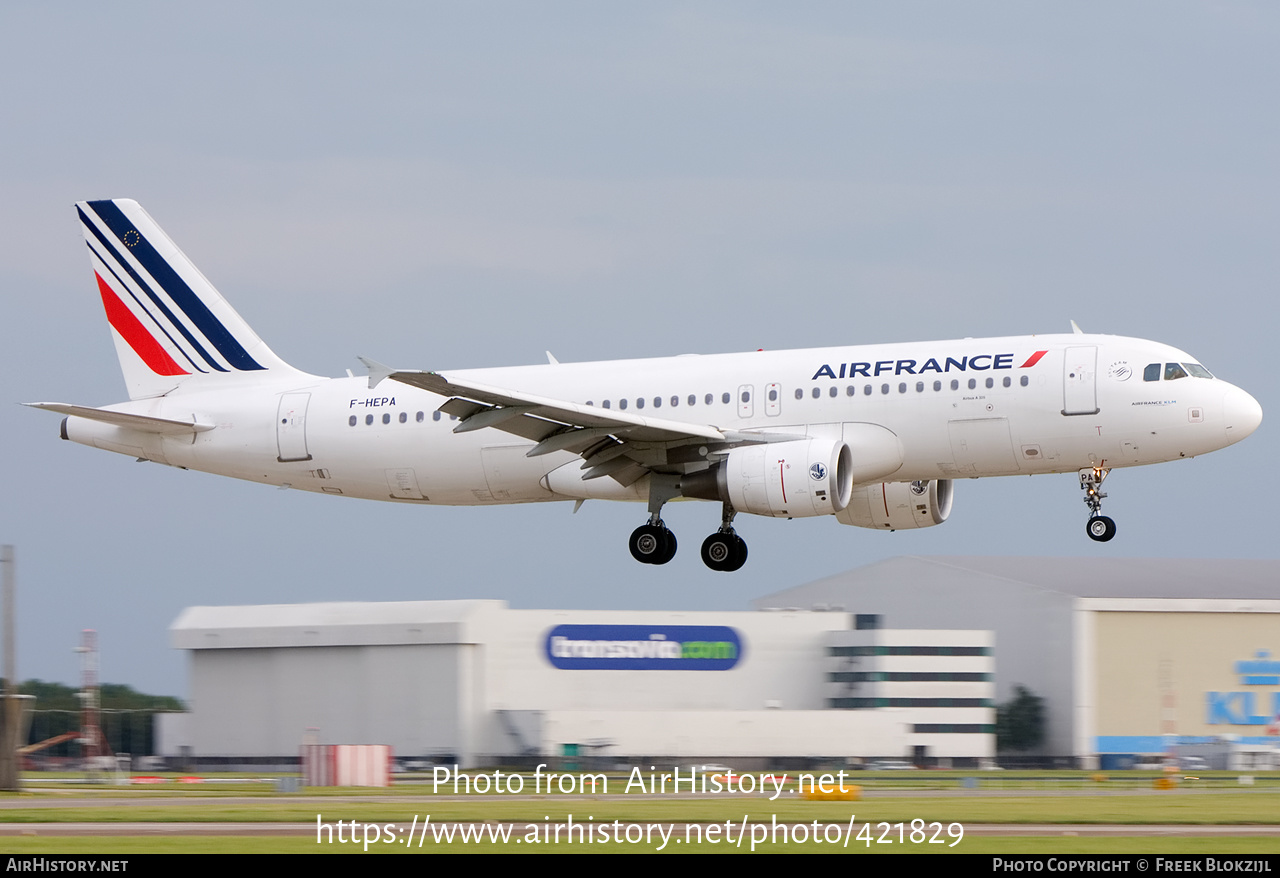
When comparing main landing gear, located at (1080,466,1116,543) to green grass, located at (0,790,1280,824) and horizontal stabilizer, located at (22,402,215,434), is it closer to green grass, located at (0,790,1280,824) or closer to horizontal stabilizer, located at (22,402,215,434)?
green grass, located at (0,790,1280,824)

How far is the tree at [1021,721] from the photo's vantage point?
106750 mm

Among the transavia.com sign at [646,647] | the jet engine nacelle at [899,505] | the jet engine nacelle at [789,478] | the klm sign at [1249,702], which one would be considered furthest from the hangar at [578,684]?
the jet engine nacelle at [789,478]

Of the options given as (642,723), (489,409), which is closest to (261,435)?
(489,409)

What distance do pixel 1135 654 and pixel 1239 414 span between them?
241ft

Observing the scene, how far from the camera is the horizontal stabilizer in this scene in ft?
136

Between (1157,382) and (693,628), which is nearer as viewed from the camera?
(1157,382)

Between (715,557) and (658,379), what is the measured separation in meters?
4.41

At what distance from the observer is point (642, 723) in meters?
81.8

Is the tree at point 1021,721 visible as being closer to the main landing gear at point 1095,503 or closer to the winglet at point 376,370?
the main landing gear at point 1095,503

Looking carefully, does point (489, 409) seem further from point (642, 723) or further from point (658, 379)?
point (642, 723)

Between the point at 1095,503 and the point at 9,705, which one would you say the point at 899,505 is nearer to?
the point at 1095,503

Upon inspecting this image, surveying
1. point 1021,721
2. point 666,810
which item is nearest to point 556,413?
point 666,810

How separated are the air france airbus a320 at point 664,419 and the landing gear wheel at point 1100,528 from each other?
4cm

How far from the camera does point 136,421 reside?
42562mm
